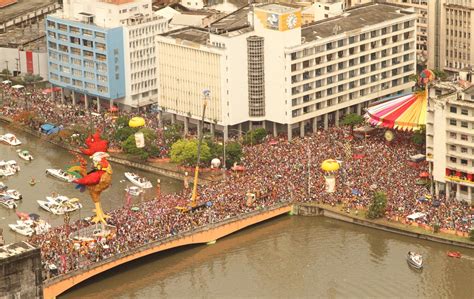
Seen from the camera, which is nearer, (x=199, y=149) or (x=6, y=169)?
(x=199, y=149)

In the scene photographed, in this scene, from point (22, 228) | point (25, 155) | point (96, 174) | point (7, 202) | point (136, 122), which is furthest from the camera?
point (25, 155)

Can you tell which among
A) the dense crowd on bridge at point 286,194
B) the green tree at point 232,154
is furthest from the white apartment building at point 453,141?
the green tree at point 232,154

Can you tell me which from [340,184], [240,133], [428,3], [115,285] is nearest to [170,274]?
[115,285]

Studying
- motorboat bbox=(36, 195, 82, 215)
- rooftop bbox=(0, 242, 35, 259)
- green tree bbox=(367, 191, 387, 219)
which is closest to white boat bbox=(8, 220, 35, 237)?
motorboat bbox=(36, 195, 82, 215)

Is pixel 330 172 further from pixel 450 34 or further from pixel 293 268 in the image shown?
pixel 450 34

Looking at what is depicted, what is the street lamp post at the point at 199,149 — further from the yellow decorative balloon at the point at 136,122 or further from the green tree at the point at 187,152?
the yellow decorative balloon at the point at 136,122

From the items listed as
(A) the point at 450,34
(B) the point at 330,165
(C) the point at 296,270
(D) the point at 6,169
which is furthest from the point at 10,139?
(A) the point at 450,34

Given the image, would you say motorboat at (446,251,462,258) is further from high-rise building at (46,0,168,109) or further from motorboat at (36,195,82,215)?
high-rise building at (46,0,168,109)
